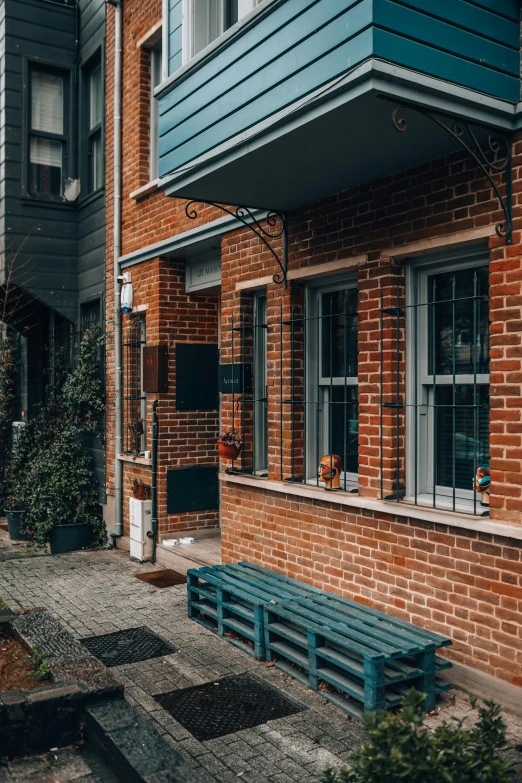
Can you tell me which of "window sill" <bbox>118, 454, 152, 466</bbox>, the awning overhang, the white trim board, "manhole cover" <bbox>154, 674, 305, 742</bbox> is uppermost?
the awning overhang

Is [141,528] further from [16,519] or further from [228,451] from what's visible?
[16,519]

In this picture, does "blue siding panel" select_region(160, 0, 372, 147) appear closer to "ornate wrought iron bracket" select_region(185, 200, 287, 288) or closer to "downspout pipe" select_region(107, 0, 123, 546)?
"ornate wrought iron bracket" select_region(185, 200, 287, 288)

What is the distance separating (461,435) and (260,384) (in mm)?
2680

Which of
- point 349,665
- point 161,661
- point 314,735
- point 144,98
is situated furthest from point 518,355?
point 144,98

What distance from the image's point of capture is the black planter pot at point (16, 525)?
10427 mm

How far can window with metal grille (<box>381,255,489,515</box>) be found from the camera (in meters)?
5.04

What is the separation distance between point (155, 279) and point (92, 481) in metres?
3.09

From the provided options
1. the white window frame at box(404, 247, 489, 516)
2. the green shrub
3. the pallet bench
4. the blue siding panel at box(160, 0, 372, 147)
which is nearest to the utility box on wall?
the pallet bench

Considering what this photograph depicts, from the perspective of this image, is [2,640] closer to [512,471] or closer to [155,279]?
[512,471]

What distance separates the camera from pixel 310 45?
4.42 metres

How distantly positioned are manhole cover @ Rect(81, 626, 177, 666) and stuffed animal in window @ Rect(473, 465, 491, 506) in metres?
2.67

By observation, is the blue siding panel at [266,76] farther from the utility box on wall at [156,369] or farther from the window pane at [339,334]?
the utility box on wall at [156,369]

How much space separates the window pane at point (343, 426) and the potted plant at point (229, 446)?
0.97 m

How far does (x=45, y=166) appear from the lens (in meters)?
10.9
